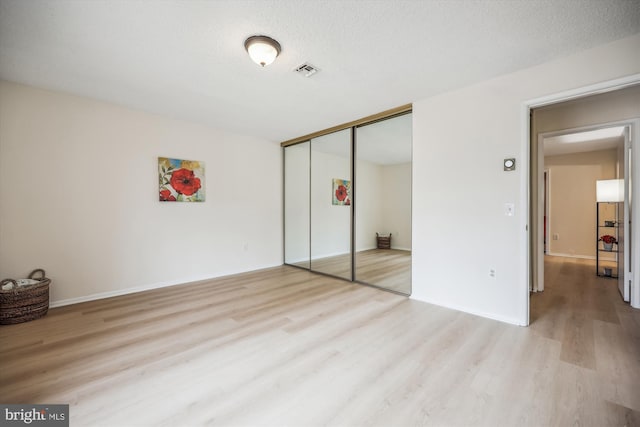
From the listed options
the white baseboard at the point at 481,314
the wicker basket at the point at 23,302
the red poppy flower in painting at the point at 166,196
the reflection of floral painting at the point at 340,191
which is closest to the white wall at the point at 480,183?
the white baseboard at the point at 481,314

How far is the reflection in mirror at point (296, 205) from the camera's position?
5.20 meters

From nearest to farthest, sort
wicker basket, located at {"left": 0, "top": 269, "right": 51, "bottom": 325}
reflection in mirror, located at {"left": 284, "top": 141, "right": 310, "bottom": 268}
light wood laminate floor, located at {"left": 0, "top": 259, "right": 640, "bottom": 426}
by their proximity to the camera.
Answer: light wood laminate floor, located at {"left": 0, "top": 259, "right": 640, "bottom": 426}
wicker basket, located at {"left": 0, "top": 269, "right": 51, "bottom": 325}
reflection in mirror, located at {"left": 284, "top": 141, "right": 310, "bottom": 268}

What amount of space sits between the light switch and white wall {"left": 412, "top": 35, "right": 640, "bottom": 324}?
0.04 metres

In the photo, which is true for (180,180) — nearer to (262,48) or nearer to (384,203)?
(262,48)

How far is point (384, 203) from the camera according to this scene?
15.3ft

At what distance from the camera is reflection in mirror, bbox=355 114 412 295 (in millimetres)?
3988

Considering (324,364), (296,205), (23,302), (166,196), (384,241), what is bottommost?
(324,364)

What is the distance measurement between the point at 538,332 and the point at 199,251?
4.45m

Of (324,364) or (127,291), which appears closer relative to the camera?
(324,364)

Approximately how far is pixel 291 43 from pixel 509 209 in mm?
2618

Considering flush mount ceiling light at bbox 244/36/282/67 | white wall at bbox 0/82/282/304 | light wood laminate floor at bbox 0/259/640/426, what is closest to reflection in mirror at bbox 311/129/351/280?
white wall at bbox 0/82/282/304

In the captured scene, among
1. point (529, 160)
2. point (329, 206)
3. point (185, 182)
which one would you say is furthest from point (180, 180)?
point (529, 160)

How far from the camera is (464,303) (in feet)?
9.87

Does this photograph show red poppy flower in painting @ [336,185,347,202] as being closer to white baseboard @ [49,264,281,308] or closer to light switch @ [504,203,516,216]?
white baseboard @ [49,264,281,308]
